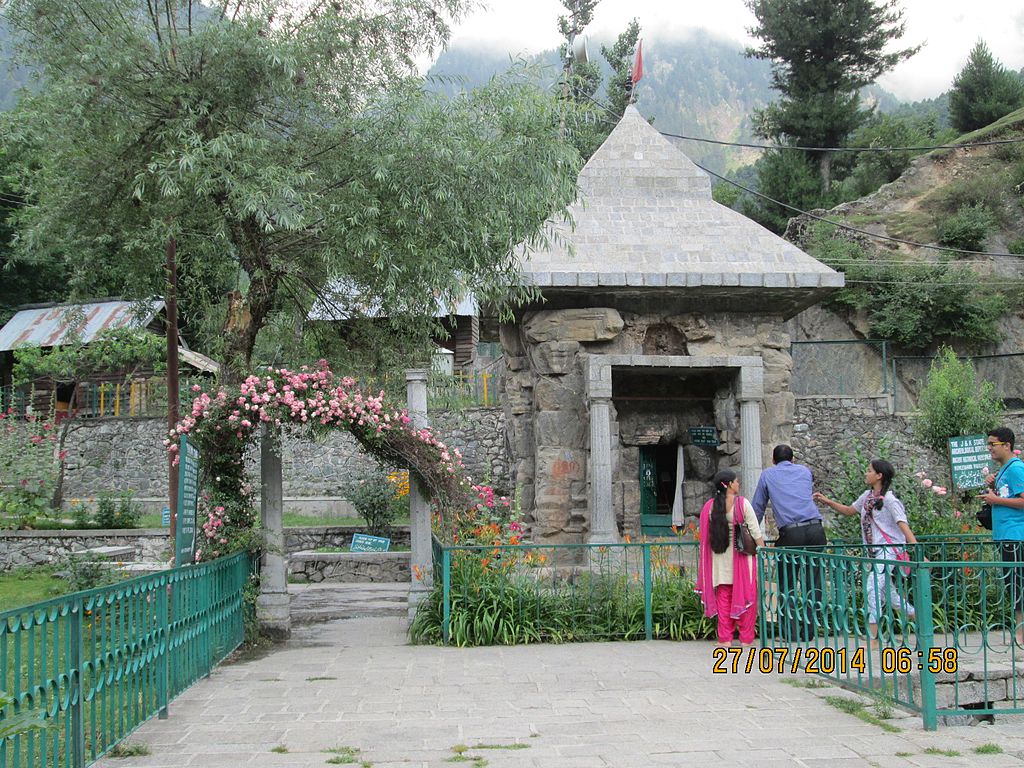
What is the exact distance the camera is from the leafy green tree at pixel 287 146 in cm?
896

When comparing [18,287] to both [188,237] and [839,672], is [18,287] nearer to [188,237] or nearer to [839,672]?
[188,237]

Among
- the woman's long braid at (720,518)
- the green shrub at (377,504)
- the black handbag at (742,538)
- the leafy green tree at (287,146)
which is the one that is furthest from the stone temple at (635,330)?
the green shrub at (377,504)

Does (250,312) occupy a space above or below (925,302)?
below

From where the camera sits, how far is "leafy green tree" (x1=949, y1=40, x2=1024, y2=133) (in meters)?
33.2

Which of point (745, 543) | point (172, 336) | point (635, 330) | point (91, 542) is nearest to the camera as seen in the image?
point (745, 543)

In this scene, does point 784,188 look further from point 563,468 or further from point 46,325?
point 46,325

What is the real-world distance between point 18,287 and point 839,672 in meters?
30.0

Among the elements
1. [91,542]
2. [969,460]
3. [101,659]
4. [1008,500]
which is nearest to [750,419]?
[969,460]

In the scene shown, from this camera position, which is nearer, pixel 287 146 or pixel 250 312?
pixel 287 146

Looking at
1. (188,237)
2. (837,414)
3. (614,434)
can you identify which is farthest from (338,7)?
(837,414)

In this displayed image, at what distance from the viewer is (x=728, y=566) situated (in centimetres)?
810

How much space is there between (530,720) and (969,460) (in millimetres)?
9362

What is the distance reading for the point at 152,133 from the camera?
9375 millimetres

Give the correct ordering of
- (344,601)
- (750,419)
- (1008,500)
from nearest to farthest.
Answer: (1008,500)
(750,419)
(344,601)
